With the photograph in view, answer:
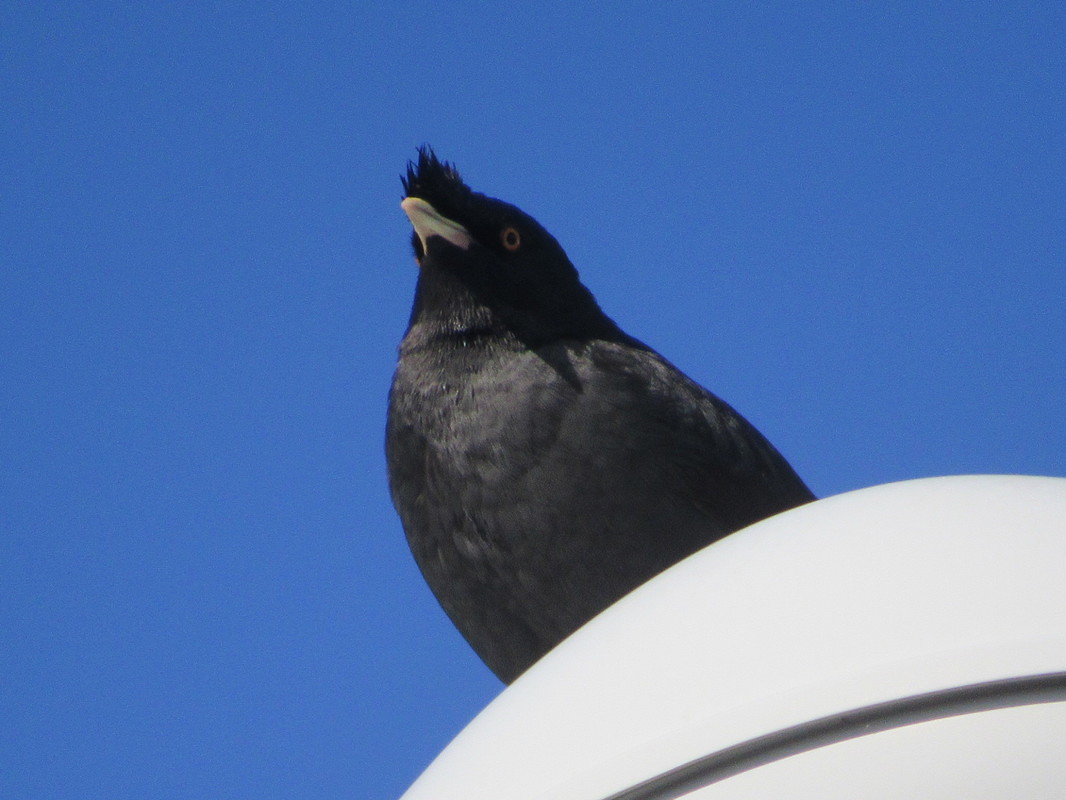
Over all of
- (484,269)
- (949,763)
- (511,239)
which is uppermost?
(511,239)

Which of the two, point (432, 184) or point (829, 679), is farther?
point (432, 184)

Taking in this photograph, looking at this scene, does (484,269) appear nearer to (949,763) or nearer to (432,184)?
(432,184)

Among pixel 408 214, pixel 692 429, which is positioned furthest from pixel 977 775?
pixel 408 214

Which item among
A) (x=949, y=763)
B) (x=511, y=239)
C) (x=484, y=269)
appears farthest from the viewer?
(x=511, y=239)

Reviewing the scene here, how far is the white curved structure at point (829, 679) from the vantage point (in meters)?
1.32

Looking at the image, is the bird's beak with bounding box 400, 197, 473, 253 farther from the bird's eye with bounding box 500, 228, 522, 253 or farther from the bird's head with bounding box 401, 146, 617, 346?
the bird's eye with bounding box 500, 228, 522, 253

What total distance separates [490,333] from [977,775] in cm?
393

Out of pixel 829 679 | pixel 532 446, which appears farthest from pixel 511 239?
pixel 829 679

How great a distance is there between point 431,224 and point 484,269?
0.30m

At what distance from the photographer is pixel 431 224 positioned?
538 centimetres

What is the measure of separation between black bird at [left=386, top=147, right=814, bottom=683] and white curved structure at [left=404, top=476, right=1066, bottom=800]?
263cm

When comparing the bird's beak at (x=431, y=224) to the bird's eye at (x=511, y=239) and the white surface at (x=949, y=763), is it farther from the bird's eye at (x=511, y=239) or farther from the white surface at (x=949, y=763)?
the white surface at (x=949, y=763)

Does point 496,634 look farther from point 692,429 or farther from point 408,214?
point 408,214

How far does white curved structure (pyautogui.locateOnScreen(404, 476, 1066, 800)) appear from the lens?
4.33ft
